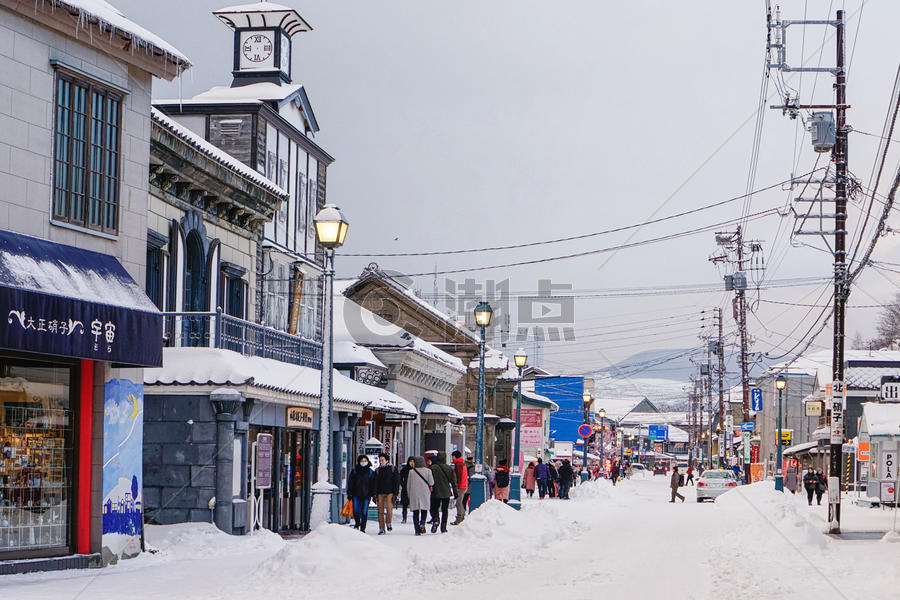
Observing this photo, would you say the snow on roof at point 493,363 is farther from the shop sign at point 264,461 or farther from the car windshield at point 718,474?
the shop sign at point 264,461

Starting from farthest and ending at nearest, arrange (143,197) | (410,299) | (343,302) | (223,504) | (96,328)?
(410,299) → (343,302) → (223,504) → (143,197) → (96,328)

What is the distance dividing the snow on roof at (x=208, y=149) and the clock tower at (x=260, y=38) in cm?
572

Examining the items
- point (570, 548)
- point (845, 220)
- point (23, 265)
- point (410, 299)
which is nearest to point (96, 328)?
point (23, 265)

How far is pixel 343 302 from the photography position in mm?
44469

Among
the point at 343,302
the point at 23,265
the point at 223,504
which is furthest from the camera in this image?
the point at 343,302

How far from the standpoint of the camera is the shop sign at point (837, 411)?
26125 millimetres

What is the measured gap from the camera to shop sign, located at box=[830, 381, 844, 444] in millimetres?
26125

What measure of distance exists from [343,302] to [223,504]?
2381 centimetres

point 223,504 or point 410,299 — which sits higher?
point 410,299

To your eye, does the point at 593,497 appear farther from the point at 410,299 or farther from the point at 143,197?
the point at 143,197

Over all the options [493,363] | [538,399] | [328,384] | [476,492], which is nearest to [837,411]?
[476,492]

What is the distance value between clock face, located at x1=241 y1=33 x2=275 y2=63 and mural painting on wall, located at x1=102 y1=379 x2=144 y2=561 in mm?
14826

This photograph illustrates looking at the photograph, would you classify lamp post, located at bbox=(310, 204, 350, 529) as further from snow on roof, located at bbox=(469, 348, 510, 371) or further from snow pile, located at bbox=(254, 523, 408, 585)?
snow on roof, located at bbox=(469, 348, 510, 371)

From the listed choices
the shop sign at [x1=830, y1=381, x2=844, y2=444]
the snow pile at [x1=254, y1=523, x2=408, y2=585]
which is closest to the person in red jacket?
the shop sign at [x1=830, y1=381, x2=844, y2=444]
